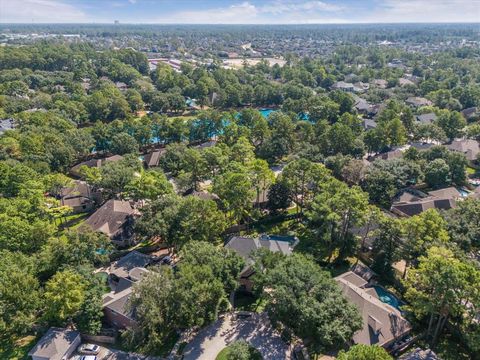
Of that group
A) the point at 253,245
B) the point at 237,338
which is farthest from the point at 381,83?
the point at 237,338

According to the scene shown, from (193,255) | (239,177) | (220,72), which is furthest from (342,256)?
(220,72)

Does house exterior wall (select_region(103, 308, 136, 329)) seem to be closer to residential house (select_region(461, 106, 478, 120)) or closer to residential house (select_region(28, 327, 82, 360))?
residential house (select_region(28, 327, 82, 360))

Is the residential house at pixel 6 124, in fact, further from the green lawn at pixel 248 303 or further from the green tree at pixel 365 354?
the green tree at pixel 365 354

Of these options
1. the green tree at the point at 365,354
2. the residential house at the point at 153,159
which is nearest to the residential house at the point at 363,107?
the residential house at the point at 153,159

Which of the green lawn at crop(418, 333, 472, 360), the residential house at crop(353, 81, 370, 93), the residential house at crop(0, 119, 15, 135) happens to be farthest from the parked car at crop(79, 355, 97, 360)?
the residential house at crop(353, 81, 370, 93)

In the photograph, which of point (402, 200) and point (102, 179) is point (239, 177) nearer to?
point (102, 179)

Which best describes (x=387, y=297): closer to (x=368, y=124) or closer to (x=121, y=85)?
(x=368, y=124)
